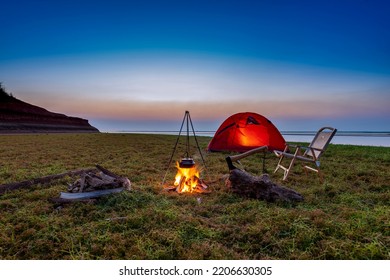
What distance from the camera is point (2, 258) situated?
303 cm

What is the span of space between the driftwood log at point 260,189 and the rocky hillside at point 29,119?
50.7m

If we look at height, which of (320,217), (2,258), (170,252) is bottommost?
(2,258)

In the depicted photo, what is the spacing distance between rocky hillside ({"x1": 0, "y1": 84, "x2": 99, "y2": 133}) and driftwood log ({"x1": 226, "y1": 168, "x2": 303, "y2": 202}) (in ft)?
166

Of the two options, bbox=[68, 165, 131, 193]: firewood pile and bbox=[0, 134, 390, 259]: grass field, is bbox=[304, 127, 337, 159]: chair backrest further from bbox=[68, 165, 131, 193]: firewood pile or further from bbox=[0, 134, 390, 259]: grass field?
bbox=[68, 165, 131, 193]: firewood pile

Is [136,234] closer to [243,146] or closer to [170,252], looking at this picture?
[170,252]

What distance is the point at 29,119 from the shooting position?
55219 millimetres

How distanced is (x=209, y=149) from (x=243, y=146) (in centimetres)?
183

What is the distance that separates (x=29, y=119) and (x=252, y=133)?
58.9 metres

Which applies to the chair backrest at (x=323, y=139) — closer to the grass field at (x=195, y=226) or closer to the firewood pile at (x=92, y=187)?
the grass field at (x=195, y=226)

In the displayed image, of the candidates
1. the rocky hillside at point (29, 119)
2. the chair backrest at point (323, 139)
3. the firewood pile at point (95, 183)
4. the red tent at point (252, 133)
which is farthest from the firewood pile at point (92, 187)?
the rocky hillside at point (29, 119)

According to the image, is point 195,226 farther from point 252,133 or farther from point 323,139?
point 252,133
